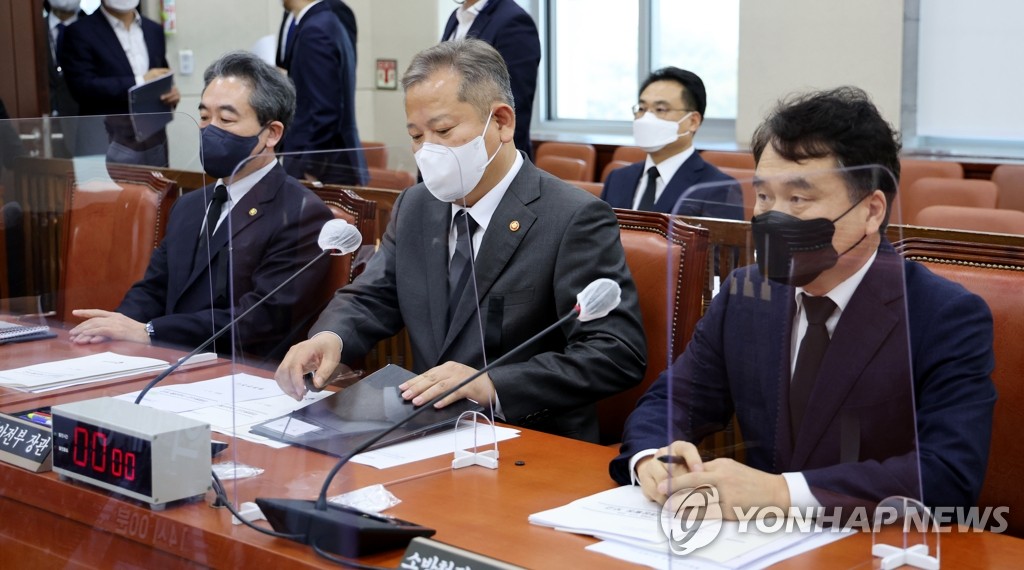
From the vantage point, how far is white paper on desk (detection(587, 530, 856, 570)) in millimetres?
1123

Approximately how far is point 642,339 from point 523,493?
1.93ft

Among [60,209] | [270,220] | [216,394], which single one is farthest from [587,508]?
[60,209]

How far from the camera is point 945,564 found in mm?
1206

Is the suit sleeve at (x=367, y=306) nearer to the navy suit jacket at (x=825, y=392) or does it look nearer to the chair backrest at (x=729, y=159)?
the navy suit jacket at (x=825, y=392)

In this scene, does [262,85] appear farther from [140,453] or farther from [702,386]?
[702,386]

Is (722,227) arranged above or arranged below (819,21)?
below

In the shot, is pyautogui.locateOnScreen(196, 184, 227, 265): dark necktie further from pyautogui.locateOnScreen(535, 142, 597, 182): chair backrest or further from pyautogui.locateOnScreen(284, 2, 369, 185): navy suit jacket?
pyautogui.locateOnScreen(535, 142, 597, 182): chair backrest

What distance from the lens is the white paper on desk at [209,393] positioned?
5.21 ft

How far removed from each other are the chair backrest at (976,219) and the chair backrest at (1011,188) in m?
1.35

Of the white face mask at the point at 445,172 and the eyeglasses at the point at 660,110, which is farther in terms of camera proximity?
the eyeglasses at the point at 660,110

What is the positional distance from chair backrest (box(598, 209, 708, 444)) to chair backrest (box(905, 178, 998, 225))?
2.01m

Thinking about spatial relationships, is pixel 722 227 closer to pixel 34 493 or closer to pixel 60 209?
pixel 34 493

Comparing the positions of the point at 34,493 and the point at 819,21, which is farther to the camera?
the point at 819,21

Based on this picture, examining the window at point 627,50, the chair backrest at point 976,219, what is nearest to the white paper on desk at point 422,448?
the chair backrest at point 976,219
